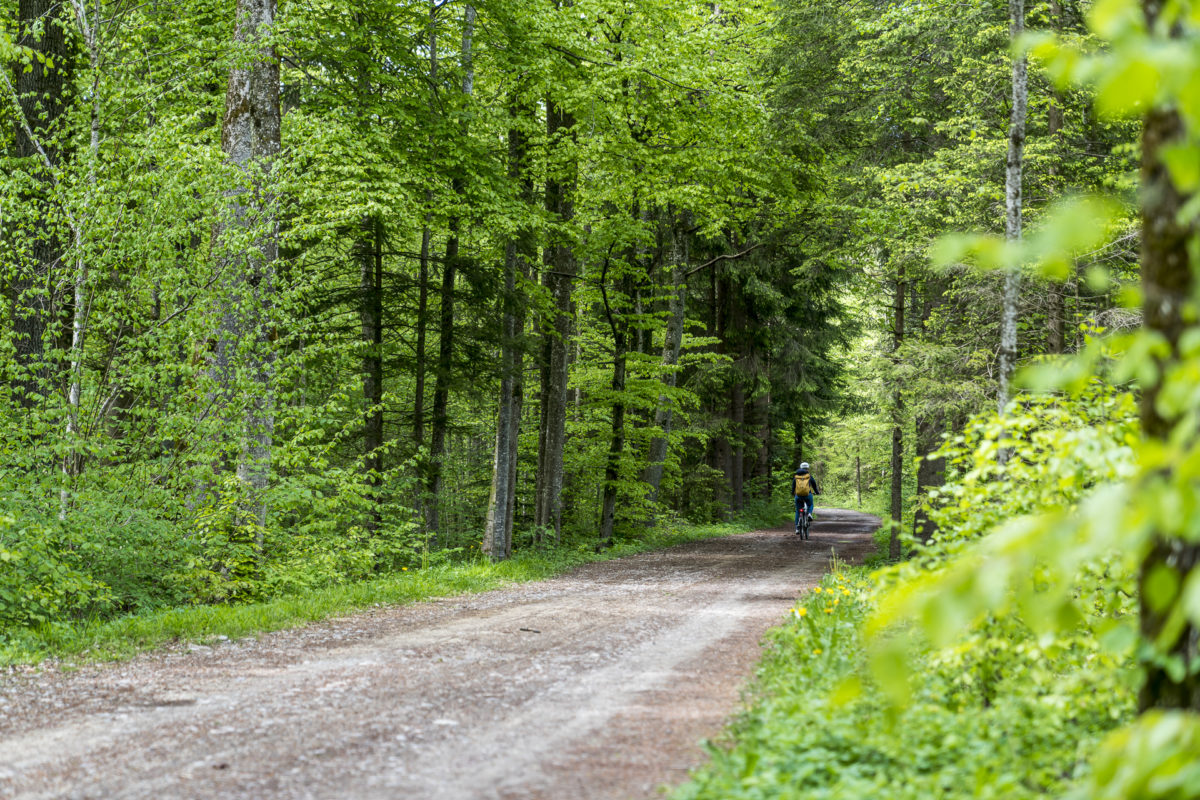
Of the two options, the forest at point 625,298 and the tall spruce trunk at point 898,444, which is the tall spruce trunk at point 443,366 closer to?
the forest at point 625,298

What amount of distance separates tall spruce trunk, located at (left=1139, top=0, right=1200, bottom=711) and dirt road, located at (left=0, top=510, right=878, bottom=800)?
2.45m

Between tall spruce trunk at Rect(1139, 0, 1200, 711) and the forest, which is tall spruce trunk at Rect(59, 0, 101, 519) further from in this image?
tall spruce trunk at Rect(1139, 0, 1200, 711)

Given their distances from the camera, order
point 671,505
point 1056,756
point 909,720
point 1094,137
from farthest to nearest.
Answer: point 671,505 < point 1094,137 < point 909,720 < point 1056,756

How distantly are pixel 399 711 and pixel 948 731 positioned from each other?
3348mm

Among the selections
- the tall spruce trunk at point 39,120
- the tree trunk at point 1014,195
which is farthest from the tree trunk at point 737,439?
the tall spruce trunk at point 39,120

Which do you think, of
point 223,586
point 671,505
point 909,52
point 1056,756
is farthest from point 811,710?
point 671,505

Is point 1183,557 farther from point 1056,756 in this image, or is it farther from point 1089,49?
point 1089,49

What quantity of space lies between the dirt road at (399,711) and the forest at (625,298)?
31.4 inches

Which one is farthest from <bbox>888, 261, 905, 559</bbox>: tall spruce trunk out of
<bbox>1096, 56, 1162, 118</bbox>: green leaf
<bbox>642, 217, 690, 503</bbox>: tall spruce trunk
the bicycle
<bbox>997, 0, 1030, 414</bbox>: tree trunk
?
<bbox>1096, 56, 1162, 118</bbox>: green leaf

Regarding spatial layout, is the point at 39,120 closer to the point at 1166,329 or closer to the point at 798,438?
the point at 1166,329

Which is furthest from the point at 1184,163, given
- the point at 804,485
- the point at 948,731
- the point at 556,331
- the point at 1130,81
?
the point at 804,485

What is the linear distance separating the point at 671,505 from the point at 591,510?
212 inches

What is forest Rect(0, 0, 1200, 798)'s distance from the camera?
8.75 feet

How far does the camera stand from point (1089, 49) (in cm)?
1185
